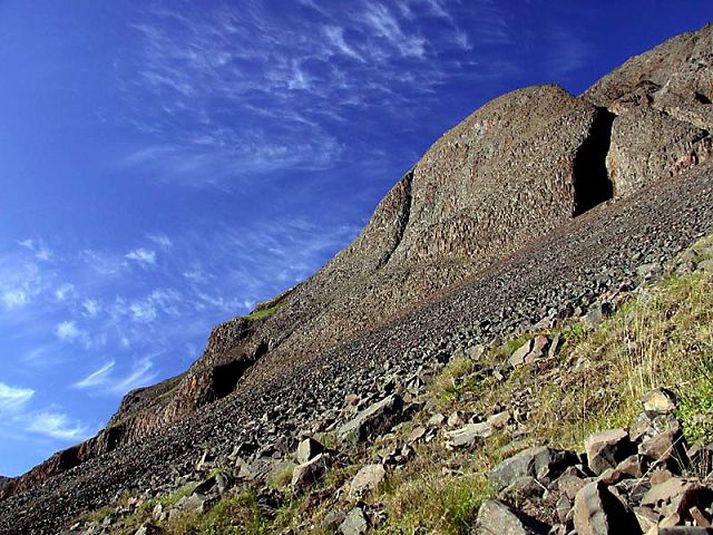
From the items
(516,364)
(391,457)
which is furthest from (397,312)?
(391,457)

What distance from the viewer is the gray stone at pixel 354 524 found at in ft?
17.3

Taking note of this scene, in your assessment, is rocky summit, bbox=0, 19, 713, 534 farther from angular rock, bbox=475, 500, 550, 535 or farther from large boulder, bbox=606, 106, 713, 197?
large boulder, bbox=606, 106, 713, 197

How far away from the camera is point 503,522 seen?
3891 millimetres

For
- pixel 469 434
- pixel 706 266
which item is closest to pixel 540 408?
pixel 469 434

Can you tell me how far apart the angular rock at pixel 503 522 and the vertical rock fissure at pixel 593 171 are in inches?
1179

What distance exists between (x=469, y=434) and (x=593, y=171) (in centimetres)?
3169

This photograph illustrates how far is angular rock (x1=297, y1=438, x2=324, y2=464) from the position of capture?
27.8ft

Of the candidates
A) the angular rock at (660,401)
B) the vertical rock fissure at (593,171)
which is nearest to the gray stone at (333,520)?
the angular rock at (660,401)

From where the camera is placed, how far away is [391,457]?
6.88m

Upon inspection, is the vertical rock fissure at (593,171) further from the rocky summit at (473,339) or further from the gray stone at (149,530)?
the gray stone at (149,530)

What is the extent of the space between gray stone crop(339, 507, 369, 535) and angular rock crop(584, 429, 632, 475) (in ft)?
7.13

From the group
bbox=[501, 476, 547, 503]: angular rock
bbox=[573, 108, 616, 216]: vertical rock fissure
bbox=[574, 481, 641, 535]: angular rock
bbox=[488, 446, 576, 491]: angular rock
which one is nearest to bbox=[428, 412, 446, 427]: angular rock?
bbox=[488, 446, 576, 491]: angular rock

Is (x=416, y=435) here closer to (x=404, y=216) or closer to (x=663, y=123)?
(x=663, y=123)

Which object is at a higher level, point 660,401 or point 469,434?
point 469,434
